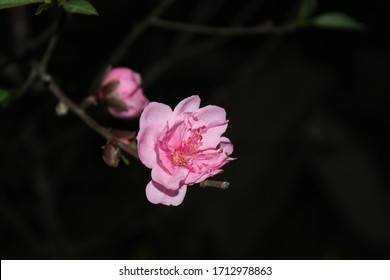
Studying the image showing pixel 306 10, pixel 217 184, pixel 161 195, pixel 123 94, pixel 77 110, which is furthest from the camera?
pixel 306 10

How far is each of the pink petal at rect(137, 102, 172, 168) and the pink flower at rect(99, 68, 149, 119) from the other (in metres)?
0.24

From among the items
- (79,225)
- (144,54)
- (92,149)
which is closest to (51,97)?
(144,54)

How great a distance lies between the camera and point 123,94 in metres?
1.40

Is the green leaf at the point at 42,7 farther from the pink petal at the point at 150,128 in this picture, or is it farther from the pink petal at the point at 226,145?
the pink petal at the point at 226,145

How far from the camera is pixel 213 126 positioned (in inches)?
49.1

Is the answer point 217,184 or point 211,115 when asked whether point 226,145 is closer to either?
point 211,115

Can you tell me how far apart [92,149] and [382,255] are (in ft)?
6.80

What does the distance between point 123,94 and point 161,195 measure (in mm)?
371

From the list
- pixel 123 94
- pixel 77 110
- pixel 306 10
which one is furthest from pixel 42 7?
pixel 306 10

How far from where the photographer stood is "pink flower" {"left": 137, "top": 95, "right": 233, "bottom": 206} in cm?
114

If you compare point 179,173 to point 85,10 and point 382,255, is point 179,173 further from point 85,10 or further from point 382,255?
point 382,255

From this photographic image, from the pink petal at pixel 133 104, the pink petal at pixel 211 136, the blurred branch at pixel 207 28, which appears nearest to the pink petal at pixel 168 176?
the pink petal at pixel 211 136

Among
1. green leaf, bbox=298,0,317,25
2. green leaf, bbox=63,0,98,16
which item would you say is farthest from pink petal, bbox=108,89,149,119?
green leaf, bbox=298,0,317,25

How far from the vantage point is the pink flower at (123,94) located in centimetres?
140
